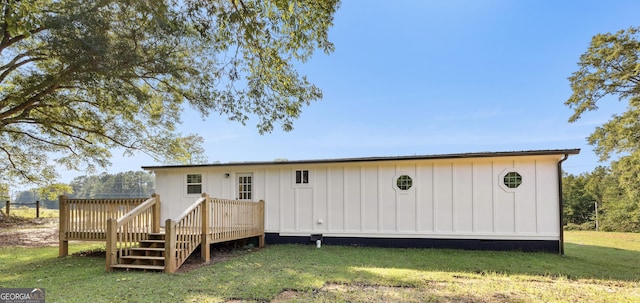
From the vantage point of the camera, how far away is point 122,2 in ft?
23.8

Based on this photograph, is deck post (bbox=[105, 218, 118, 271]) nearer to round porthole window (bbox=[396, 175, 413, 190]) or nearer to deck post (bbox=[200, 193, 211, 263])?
deck post (bbox=[200, 193, 211, 263])

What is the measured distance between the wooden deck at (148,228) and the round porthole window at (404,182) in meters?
4.48

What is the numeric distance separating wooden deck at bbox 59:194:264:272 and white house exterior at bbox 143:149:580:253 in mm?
1662

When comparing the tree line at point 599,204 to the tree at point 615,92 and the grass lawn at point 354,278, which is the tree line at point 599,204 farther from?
the grass lawn at point 354,278

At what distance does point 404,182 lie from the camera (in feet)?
31.7

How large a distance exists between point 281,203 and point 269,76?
4187 mm

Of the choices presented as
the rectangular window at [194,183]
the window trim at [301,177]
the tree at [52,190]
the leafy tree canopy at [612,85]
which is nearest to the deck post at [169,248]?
the window trim at [301,177]

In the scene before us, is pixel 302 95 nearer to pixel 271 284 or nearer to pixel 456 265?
pixel 271 284

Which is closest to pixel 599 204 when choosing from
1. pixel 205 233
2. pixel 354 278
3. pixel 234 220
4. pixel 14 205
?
pixel 354 278

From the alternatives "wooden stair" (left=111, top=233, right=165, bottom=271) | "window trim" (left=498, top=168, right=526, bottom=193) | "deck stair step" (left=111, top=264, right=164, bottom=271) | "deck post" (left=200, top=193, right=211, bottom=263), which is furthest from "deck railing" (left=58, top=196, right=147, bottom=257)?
"window trim" (left=498, top=168, right=526, bottom=193)

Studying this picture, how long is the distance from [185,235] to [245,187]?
4.09 metres

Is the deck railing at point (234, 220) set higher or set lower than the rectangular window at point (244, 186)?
lower

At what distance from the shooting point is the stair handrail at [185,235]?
20.5ft

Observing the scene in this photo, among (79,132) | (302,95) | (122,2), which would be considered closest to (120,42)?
(122,2)
